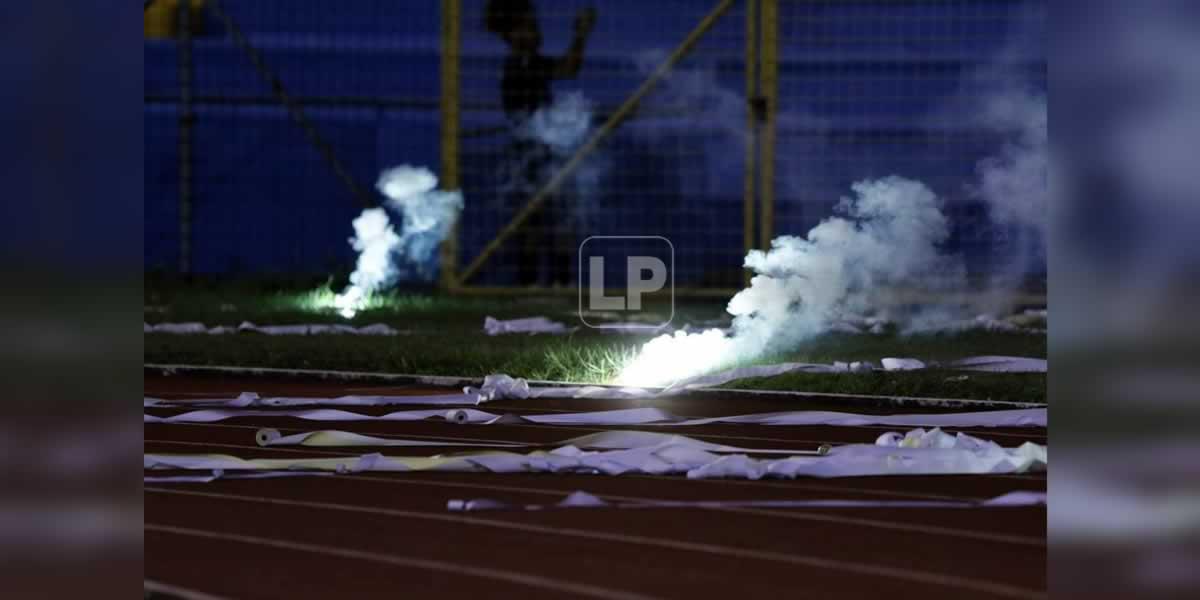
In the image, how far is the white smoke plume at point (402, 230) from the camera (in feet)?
61.9

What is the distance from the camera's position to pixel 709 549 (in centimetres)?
523

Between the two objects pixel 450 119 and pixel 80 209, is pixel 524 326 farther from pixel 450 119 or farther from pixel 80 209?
pixel 80 209

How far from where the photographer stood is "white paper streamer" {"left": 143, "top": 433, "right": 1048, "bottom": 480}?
265 inches

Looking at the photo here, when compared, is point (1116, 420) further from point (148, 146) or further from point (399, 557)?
point (148, 146)

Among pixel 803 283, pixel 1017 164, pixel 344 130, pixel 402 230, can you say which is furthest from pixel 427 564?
pixel 344 130

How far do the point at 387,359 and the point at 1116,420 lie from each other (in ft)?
16.5

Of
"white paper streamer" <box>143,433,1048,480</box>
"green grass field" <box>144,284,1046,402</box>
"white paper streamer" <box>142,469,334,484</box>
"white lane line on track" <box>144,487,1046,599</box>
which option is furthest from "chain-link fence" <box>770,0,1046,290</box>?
"white lane line on track" <box>144,487,1046,599</box>

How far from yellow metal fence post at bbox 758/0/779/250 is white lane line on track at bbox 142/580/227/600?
45.5ft

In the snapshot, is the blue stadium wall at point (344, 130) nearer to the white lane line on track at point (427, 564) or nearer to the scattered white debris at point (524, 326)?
the scattered white debris at point (524, 326)

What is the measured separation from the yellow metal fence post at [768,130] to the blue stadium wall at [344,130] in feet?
0.41

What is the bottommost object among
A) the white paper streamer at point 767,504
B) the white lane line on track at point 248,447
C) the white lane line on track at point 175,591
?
the white lane line on track at point 175,591

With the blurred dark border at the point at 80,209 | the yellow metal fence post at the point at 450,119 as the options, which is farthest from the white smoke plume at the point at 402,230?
the blurred dark border at the point at 80,209

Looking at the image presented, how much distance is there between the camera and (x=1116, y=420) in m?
8.46

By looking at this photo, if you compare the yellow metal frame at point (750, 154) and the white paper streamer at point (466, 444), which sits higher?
the yellow metal frame at point (750, 154)
